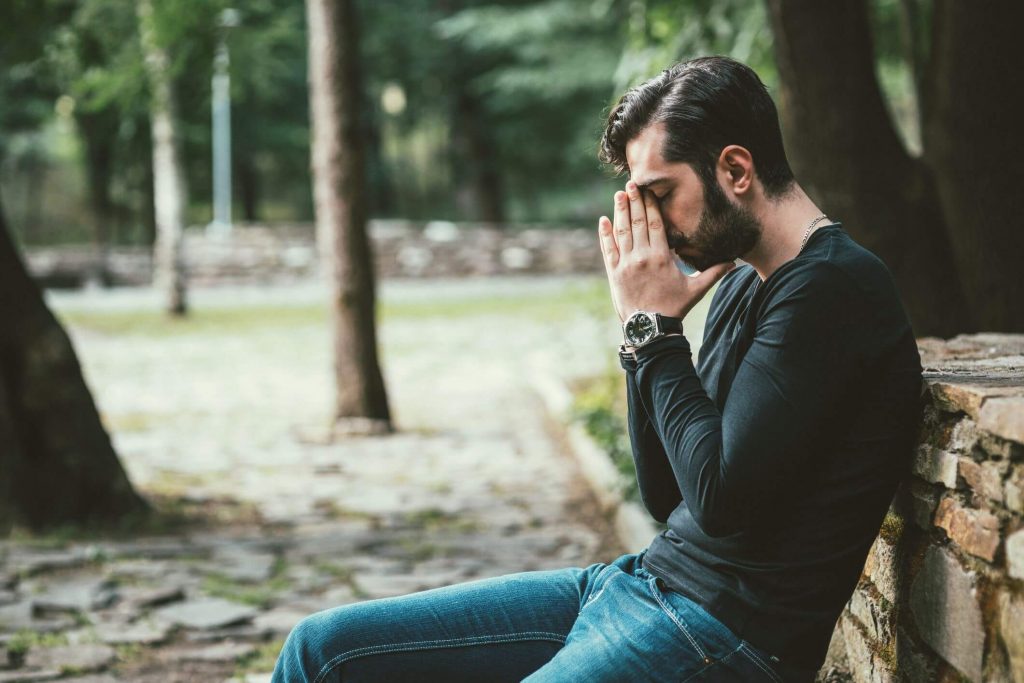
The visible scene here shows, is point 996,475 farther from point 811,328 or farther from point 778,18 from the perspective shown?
point 778,18

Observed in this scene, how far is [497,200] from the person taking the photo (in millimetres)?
37812

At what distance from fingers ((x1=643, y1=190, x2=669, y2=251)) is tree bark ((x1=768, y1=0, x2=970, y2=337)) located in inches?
146

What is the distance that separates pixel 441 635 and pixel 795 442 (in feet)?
2.89

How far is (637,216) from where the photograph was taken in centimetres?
245

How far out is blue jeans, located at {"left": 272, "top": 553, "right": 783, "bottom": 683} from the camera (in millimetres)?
2244

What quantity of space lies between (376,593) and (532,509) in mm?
2032

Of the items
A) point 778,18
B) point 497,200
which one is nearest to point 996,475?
point 778,18

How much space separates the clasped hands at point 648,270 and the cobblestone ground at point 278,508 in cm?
268

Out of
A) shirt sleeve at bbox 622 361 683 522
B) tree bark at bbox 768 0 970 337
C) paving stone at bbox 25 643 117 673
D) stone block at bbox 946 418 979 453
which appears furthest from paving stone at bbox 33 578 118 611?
stone block at bbox 946 418 979 453

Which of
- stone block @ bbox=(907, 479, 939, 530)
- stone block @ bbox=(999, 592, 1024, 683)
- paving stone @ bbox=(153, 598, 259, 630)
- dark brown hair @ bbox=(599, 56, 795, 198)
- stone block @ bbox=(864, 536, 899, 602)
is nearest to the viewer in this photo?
stone block @ bbox=(999, 592, 1024, 683)

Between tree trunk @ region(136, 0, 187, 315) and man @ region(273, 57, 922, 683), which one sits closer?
man @ region(273, 57, 922, 683)

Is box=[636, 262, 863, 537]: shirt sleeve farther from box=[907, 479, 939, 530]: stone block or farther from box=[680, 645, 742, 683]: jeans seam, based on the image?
box=[907, 479, 939, 530]: stone block

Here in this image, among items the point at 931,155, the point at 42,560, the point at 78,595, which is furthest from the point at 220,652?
the point at 931,155

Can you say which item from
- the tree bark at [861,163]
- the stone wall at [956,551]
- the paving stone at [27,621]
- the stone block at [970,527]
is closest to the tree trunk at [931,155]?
the tree bark at [861,163]
